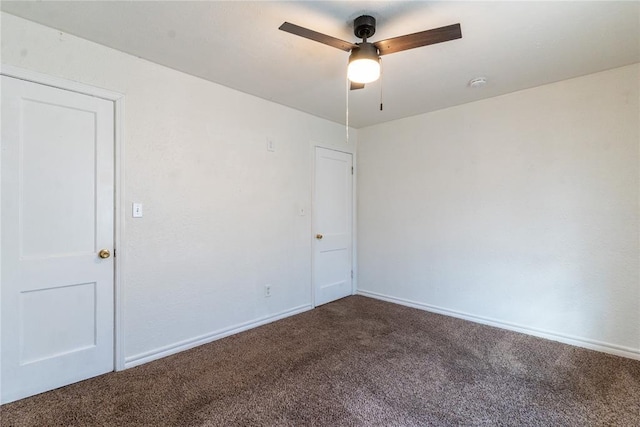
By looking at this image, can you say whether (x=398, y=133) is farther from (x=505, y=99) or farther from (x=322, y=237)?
(x=322, y=237)

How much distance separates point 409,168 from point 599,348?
8.38 feet

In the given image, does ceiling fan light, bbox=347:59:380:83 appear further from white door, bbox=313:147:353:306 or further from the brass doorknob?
the brass doorknob

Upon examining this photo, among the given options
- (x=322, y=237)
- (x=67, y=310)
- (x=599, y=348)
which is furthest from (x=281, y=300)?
(x=599, y=348)

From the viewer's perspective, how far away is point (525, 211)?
10.0 ft

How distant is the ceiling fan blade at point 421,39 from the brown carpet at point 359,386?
2.25 metres

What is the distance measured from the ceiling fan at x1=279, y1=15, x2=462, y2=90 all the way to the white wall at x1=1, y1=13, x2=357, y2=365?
4.88 feet

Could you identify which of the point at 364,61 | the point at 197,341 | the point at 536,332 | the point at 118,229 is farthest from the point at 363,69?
the point at 536,332

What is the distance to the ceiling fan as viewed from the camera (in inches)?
67.4

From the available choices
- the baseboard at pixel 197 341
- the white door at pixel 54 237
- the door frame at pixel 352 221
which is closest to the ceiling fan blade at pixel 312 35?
the white door at pixel 54 237

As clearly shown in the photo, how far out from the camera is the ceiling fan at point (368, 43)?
67.4 inches

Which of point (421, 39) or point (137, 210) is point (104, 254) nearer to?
point (137, 210)

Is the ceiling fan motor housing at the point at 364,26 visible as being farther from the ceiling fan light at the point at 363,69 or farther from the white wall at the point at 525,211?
the white wall at the point at 525,211

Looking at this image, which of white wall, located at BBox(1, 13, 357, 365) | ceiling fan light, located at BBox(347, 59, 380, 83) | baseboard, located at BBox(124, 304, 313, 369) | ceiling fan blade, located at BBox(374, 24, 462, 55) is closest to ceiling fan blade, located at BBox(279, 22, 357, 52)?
ceiling fan light, located at BBox(347, 59, 380, 83)

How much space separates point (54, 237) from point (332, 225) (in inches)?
113
